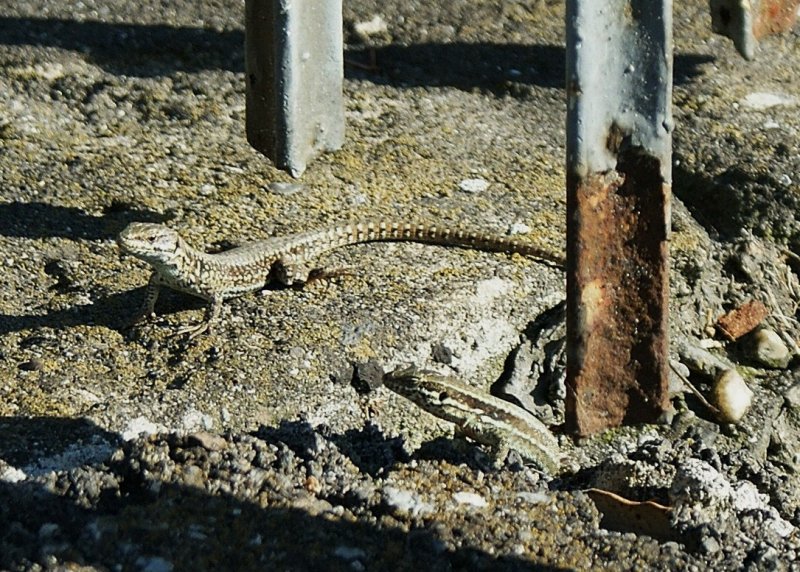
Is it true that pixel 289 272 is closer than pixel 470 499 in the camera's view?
No

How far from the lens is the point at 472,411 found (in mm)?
4008

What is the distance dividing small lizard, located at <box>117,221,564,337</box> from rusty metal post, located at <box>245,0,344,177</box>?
35 cm

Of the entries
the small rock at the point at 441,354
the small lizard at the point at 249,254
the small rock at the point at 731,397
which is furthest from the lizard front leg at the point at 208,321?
the small rock at the point at 731,397

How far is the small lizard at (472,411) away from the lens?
158 inches

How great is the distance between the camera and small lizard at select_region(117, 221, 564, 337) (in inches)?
185

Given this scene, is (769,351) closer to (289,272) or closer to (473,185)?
(473,185)

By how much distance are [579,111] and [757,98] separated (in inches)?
Result: 109

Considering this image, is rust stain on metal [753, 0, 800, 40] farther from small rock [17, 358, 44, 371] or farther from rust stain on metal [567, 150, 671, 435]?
small rock [17, 358, 44, 371]

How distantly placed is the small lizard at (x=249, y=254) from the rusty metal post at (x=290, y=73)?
345mm

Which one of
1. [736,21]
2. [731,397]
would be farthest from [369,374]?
[736,21]

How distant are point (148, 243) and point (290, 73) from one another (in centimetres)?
89

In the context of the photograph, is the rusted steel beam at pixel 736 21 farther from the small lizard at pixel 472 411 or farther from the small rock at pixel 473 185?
the small lizard at pixel 472 411

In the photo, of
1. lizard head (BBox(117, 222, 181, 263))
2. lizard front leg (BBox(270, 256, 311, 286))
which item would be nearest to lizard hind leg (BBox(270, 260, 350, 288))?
lizard front leg (BBox(270, 256, 311, 286))

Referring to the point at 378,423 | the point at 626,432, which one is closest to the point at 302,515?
the point at 378,423
